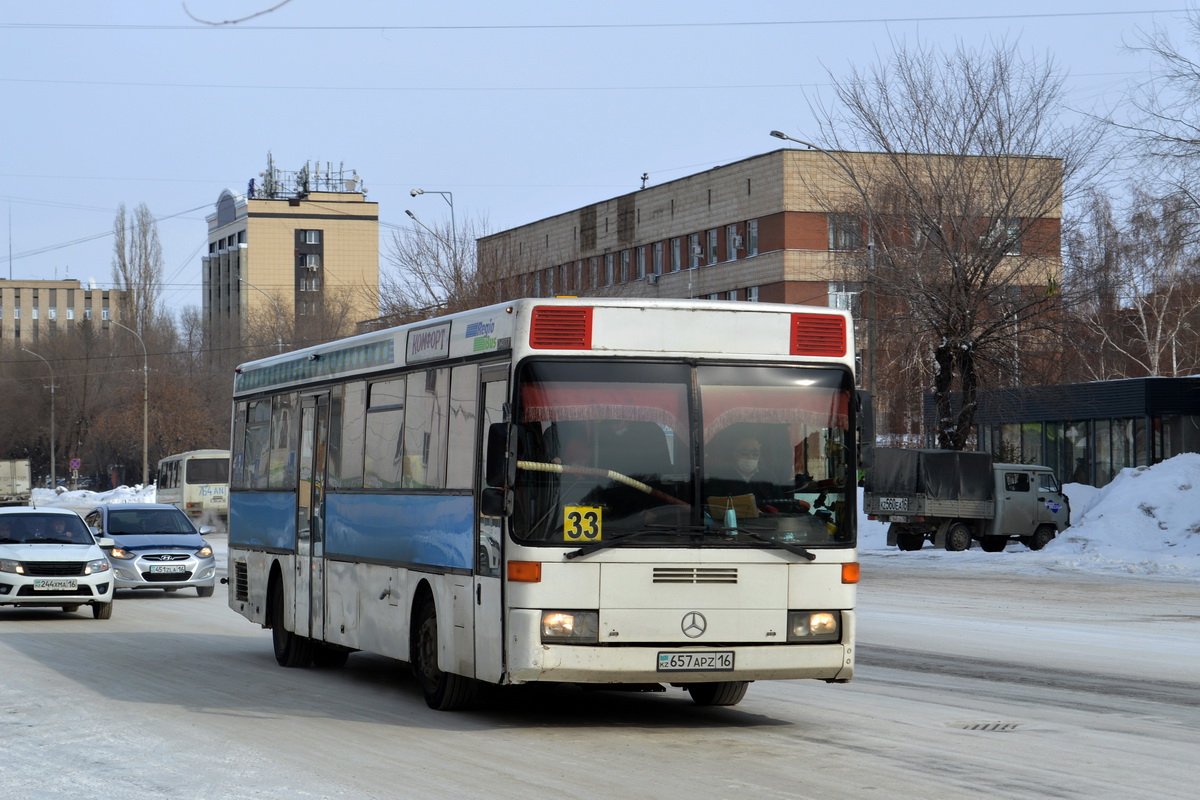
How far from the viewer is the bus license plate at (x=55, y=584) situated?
2141 centimetres

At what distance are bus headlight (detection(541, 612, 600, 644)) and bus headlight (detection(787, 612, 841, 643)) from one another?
1275mm

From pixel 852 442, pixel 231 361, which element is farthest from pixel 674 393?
pixel 231 361

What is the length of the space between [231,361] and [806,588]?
107 m

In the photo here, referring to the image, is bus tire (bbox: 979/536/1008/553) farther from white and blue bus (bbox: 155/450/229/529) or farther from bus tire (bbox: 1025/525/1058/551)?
white and blue bus (bbox: 155/450/229/529)

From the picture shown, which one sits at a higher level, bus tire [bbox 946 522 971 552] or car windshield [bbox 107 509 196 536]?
car windshield [bbox 107 509 196 536]

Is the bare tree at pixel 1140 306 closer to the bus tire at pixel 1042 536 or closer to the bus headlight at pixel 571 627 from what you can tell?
the bus tire at pixel 1042 536

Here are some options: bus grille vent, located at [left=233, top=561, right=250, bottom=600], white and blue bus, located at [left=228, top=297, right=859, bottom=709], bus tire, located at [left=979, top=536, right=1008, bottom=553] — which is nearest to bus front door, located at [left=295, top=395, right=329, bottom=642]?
bus grille vent, located at [left=233, top=561, right=250, bottom=600]

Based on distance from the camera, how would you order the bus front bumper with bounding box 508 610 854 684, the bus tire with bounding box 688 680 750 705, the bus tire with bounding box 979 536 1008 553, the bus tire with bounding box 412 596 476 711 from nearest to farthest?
the bus front bumper with bounding box 508 610 854 684 < the bus tire with bounding box 412 596 476 711 < the bus tire with bounding box 688 680 750 705 < the bus tire with bounding box 979 536 1008 553

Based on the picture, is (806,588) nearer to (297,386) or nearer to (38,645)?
(297,386)

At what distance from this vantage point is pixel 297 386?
15.5 m

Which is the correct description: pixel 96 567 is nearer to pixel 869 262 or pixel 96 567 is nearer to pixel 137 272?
pixel 869 262

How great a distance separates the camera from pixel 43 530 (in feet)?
74.9

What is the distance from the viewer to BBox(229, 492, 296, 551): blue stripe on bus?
1546 cm

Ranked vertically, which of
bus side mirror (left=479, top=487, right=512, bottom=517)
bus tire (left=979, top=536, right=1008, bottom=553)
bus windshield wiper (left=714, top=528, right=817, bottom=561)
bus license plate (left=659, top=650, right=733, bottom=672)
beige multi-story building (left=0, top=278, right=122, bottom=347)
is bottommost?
bus tire (left=979, top=536, right=1008, bottom=553)
